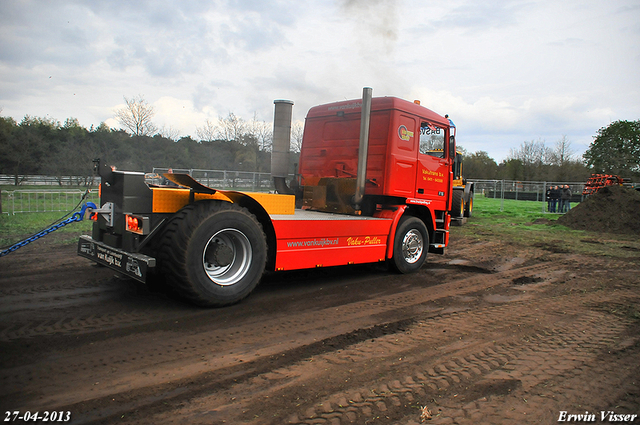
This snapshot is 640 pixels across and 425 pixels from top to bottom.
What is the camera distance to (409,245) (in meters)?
Result: 7.41

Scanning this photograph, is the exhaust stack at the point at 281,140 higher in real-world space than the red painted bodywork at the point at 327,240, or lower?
higher

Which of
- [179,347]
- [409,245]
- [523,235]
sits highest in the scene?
[409,245]

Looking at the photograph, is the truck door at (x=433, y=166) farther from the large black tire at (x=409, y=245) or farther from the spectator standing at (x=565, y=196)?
the spectator standing at (x=565, y=196)

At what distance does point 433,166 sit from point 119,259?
219 inches

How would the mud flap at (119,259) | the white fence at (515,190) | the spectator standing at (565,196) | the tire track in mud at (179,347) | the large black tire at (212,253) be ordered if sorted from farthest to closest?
the white fence at (515,190)
the spectator standing at (565,196)
the large black tire at (212,253)
the mud flap at (119,259)
the tire track in mud at (179,347)

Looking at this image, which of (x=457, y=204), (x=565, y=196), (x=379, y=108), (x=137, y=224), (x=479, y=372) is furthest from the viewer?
(x=565, y=196)

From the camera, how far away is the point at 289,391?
301 centimetres

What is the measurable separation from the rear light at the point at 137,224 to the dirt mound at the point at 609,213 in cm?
1552

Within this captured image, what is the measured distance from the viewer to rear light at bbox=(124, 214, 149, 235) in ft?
14.7

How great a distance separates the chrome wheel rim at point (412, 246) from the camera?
24.1 ft

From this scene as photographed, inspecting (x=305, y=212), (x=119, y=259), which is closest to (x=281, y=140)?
(x=305, y=212)

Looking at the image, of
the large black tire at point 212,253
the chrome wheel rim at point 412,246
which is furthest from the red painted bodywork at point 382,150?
the large black tire at point 212,253

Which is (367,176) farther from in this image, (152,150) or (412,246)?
(152,150)

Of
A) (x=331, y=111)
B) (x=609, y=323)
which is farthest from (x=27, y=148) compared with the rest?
(x=609, y=323)
